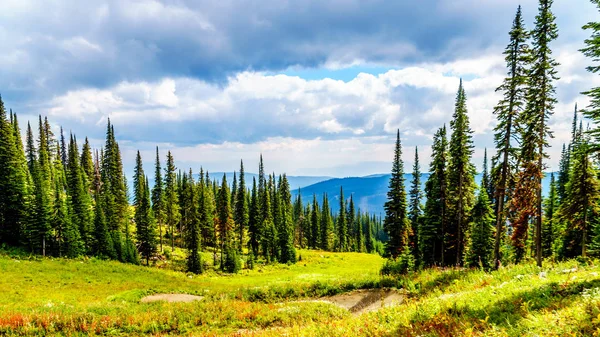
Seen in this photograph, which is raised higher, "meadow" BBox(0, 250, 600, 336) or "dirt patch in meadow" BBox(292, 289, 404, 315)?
"meadow" BBox(0, 250, 600, 336)

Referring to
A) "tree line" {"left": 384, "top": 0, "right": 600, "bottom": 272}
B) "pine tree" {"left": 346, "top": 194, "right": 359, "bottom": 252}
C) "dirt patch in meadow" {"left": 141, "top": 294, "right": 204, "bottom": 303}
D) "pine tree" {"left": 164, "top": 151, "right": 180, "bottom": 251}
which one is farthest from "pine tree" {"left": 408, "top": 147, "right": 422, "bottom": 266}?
"pine tree" {"left": 346, "top": 194, "right": 359, "bottom": 252}

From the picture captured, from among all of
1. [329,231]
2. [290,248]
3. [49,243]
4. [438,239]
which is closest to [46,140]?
[49,243]

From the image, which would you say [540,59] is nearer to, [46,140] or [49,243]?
[49,243]

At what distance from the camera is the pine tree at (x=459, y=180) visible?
3055 centimetres

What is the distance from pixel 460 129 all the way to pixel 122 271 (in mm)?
47410

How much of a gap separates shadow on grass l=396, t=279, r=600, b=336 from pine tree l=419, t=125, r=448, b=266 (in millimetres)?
26789

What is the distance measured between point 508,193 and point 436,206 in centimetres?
1177

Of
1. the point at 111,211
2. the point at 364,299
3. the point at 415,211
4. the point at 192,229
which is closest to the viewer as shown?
the point at 364,299

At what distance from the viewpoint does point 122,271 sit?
4219cm

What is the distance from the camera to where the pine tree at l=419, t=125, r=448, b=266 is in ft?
114

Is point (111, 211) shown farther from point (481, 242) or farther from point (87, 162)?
point (481, 242)

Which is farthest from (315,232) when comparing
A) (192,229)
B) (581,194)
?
(581,194)

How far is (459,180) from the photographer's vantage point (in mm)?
31531

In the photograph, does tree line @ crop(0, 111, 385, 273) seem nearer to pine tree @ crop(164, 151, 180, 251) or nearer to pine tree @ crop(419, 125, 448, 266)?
pine tree @ crop(164, 151, 180, 251)
